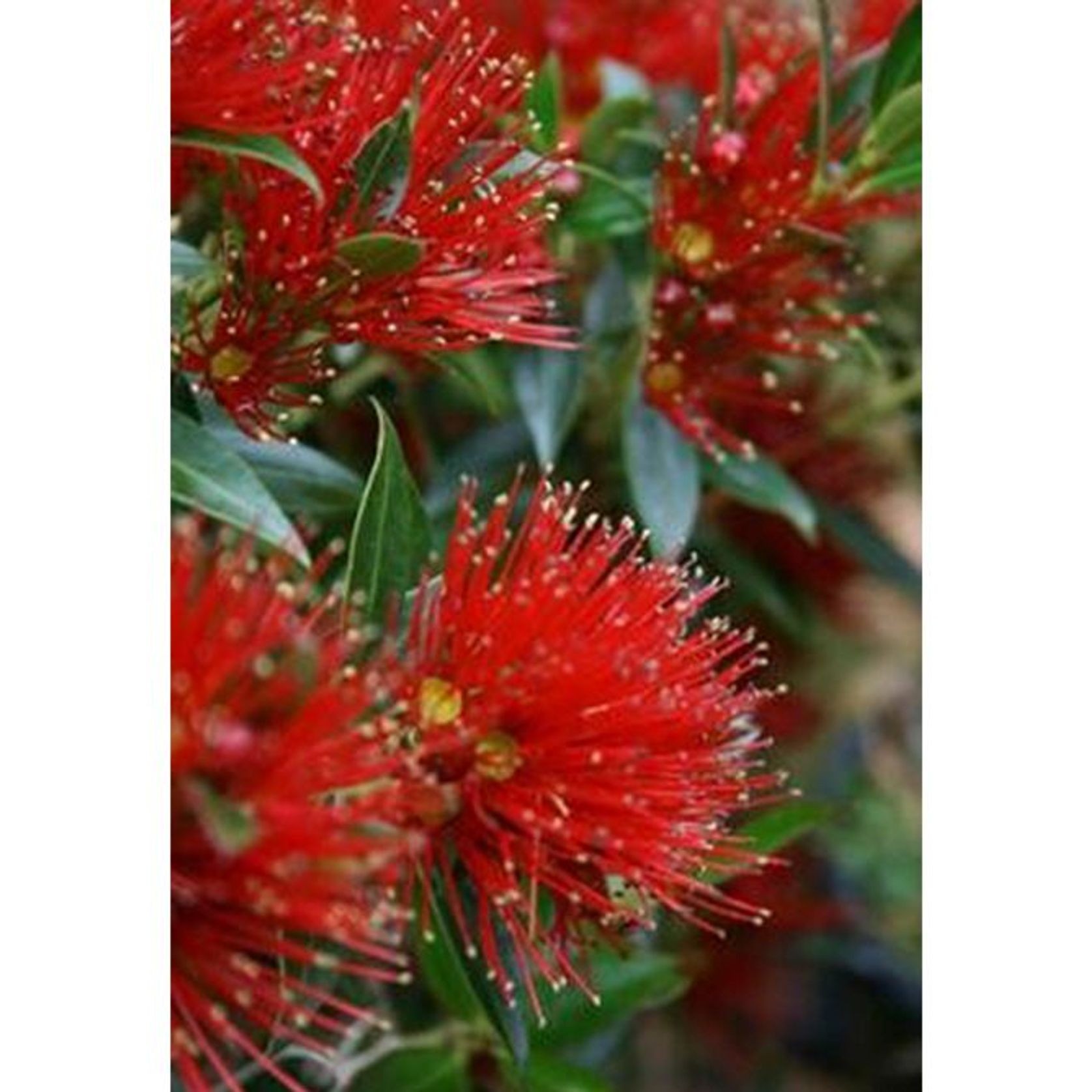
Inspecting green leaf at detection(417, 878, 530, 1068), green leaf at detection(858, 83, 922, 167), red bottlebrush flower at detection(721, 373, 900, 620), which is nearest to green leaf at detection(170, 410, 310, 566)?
green leaf at detection(417, 878, 530, 1068)

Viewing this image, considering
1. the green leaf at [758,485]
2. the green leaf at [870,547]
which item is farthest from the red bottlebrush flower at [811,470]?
the green leaf at [758,485]

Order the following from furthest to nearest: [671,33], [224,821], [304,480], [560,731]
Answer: [671,33]
[304,480]
[560,731]
[224,821]

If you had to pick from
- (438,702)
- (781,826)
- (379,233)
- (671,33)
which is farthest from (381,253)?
(671,33)

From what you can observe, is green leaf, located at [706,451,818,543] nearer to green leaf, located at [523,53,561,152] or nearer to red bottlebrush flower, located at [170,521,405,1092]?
green leaf, located at [523,53,561,152]

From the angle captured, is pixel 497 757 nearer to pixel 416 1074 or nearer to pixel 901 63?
pixel 416 1074
